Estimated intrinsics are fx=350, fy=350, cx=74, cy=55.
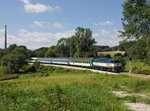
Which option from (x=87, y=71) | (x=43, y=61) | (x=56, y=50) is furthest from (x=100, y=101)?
(x=56, y=50)

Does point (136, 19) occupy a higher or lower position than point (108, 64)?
higher

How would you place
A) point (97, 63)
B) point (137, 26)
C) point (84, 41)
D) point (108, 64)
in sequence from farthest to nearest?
1. point (84, 41)
2. point (97, 63)
3. point (108, 64)
4. point (137, 26)

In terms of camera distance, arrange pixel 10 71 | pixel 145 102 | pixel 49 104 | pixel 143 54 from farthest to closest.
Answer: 1. pixel 10 71
2. pixel 143 54
3. pixel 145 102
4. pixel 49 104

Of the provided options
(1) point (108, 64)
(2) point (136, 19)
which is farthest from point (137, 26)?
(1) point (108, 64)

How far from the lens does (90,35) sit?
13838 cm

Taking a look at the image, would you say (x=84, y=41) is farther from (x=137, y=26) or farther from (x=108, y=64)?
(x=137, y=26)

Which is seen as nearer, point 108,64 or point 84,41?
point 108,64

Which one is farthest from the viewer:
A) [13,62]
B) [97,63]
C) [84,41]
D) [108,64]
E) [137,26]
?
[84,41]

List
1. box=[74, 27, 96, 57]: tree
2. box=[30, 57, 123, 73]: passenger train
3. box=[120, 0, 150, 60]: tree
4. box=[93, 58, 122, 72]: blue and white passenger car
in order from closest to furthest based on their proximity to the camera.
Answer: box=[120, 0, 150, 60]: tree, box=[93, 58, 122, 72]: blue and white passenger car, box=[30, 57, 123, 73]: passenger train, box=[74, 27, 96, 57]: tree

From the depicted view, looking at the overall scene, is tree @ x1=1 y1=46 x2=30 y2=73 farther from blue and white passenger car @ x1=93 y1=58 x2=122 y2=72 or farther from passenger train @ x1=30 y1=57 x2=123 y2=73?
blue and white passenger car @ x1=93 y1=58 x2=122 y2=72

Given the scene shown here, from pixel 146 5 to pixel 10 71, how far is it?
49465mm

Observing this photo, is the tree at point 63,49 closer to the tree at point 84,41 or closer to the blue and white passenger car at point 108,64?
the tree at point 84,41

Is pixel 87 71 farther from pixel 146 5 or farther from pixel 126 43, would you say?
pixel 146 5

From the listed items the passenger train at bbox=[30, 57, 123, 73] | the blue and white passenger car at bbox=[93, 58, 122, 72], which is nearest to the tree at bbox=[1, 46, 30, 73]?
the passenger train at bbox=[30, 57, 123, 73]
